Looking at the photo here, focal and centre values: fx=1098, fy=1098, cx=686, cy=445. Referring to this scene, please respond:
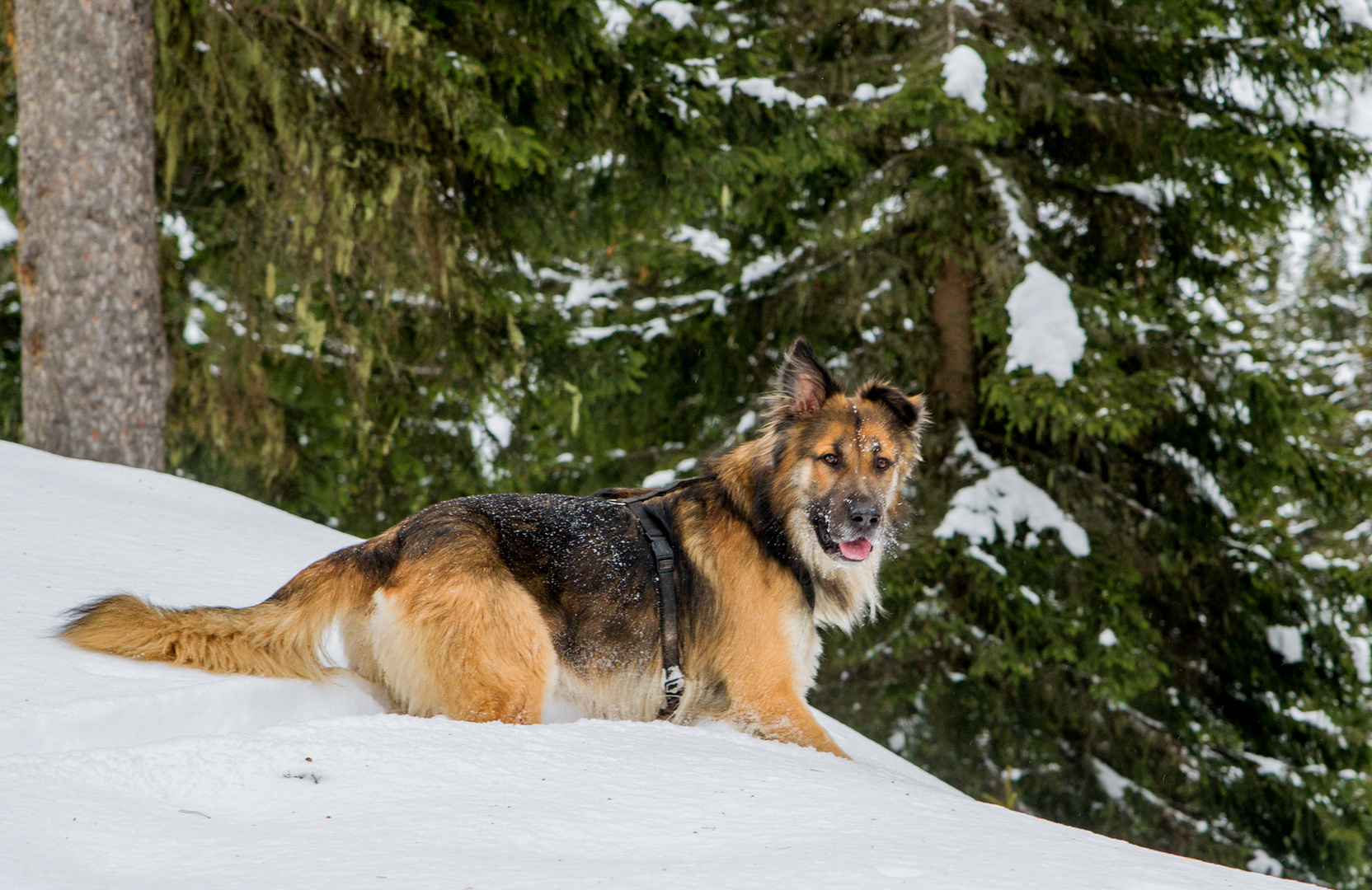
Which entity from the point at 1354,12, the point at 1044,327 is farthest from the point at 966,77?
the point at 1354,12

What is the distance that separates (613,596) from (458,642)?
2.32ft

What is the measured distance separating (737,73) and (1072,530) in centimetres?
468

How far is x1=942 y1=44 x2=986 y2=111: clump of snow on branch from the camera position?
8.08 meters

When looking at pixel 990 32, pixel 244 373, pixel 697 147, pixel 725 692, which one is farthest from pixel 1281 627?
pixel 244 373

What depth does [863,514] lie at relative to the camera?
14.8 ft

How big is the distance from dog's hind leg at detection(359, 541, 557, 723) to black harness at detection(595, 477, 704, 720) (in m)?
0.60

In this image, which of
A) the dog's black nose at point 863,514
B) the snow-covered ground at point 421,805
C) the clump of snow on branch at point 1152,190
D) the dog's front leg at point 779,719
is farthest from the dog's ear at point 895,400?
the clump of snow on branch at point 1152,190

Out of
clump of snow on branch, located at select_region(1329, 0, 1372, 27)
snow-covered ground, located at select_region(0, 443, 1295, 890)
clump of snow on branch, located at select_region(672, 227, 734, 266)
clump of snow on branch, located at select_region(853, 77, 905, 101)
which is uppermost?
clump of snow on branch, located at select_region(1329, 0, 1372, 27)

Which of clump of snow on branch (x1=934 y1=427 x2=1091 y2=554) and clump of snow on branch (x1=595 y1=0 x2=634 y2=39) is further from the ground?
clump of snow on branch (x1=595 y1=0 x2=634 y2=39)

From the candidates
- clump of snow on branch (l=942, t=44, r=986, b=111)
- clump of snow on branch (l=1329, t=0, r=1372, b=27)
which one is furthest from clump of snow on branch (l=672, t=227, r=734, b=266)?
clump of snow on branch (l=1329, t=0, r=1372, b=27)

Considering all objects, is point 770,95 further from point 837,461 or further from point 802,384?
point 837,461

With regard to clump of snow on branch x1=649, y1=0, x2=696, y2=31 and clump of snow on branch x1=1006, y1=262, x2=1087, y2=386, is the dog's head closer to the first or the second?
clump of snow on branch x1=1006, y1=262, x2=1087, y2=386

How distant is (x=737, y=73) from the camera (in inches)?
346

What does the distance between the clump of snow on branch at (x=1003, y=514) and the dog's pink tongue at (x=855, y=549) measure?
4.62 meters
